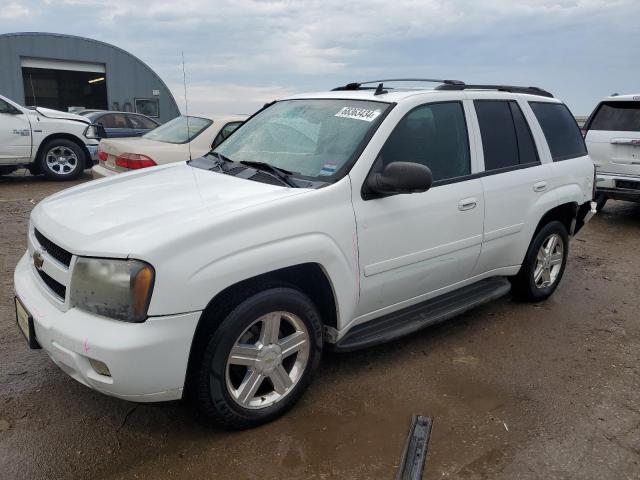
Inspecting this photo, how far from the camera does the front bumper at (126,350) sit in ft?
7.59

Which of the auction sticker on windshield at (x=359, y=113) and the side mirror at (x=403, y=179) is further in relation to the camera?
the auction sticker on windshield at (x=359, y=113)

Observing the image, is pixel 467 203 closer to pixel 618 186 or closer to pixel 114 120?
pixel 618 186

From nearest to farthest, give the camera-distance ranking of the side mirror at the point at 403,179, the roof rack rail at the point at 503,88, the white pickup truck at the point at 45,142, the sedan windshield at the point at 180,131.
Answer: the side mirror at the point at 403,179
the roof rack rail at the point at 503,88
the sedan windshield at the point at 180,131
the white pickup truck at the point at 45,142

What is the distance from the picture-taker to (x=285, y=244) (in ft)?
8.88

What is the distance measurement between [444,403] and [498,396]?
348 millimetres

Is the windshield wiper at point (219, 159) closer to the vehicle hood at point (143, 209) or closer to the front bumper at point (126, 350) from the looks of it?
the vehicle hood at point (143, 209)

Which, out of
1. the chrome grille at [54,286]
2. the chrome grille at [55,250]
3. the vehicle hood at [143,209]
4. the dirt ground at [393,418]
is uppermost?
the vehicle hood at [143,209]

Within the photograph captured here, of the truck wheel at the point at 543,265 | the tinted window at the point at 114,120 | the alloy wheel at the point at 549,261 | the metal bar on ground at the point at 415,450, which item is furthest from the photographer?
the tinted window at the point at 114,120

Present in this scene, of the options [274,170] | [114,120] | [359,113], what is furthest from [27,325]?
[114,120]

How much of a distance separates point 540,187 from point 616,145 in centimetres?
426

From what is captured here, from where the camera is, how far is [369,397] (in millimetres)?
3188

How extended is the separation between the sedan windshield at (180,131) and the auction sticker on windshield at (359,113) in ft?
12.5

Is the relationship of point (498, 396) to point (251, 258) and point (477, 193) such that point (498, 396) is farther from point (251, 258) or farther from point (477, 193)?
point (251, 258)

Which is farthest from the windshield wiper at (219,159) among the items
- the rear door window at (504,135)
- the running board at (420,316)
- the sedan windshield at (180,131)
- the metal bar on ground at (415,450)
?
the sedan windshield at (180,131)
